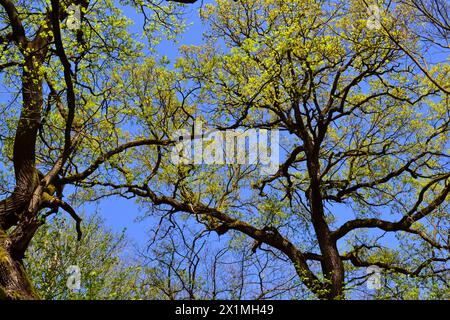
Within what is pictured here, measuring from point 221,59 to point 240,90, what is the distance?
3.49ft

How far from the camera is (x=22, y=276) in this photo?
7.34 meters

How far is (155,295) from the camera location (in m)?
11.2

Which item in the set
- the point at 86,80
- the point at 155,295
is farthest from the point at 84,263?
the point at 86,80

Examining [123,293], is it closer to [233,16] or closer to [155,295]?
[155,295]

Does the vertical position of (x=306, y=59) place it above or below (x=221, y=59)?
below

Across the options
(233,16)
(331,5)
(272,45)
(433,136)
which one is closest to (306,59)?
(272,45)

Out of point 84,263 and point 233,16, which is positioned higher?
point 233,16

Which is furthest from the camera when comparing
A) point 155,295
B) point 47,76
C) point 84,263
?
point 84,263

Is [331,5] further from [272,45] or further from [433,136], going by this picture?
[433,136]

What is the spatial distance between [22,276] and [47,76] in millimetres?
3948
